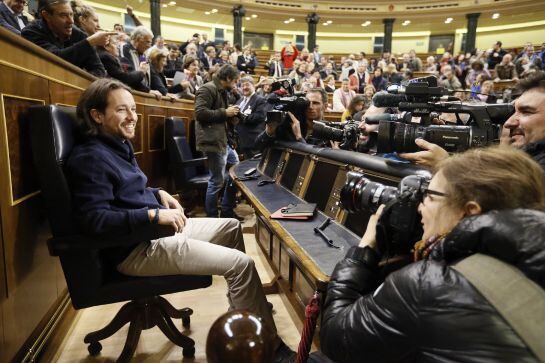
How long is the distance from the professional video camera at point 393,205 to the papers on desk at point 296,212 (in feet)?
1.78

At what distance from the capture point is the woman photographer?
1.81 ft

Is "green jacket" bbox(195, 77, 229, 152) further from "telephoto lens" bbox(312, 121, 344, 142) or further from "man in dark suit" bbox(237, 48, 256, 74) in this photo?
"man in dark suit" bbox(237, 48, 256, 74)

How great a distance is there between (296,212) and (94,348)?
3.58 ft

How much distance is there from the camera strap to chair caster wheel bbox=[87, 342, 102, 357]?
162 cm

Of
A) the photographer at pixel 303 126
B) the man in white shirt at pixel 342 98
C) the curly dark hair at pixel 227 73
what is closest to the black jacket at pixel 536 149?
the photographer at pixel 303 126

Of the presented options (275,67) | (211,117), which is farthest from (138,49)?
(275,67)

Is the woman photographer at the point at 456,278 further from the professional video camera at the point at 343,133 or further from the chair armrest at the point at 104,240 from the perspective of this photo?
the professional video camera at the point at 343,133

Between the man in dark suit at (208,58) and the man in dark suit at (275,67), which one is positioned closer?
the man in dark suit at (208,58)

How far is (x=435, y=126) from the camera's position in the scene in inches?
50.9

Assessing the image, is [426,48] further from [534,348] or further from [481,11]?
[534,348]

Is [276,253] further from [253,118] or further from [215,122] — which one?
[253,118]

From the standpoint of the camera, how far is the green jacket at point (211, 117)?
307cm

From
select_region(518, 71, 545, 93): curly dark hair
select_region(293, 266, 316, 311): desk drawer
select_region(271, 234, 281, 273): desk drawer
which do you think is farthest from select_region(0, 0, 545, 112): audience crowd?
select_region(271, 234, 281, 273): desk drawer

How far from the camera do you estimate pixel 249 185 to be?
2564 mm
